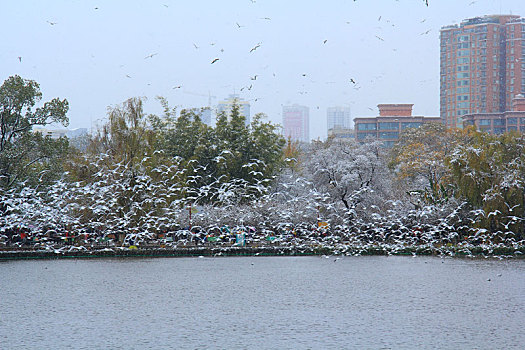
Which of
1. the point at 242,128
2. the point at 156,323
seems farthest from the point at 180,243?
the point at 156,323

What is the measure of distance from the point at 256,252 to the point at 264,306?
1411 centimetres

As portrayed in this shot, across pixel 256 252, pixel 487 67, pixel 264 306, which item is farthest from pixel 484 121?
pixel 264 306

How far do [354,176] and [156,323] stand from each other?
2470cm

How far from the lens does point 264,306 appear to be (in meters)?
14.8

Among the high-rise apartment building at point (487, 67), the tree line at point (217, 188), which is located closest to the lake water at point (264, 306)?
the tree line at point (217, 188)

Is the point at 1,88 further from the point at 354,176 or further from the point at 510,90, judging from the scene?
the point at 510,90

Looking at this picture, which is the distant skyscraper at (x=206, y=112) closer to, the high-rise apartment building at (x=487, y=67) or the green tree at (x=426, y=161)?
the green tree at (x=426, y=161)

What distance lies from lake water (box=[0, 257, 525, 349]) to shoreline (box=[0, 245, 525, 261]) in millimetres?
3596

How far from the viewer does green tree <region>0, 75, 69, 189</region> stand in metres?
33.3

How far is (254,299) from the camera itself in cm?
1583

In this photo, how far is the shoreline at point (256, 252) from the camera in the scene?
90.5 feet

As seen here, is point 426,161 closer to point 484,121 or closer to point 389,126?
point 484,121

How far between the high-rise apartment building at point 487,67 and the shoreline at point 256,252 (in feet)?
326

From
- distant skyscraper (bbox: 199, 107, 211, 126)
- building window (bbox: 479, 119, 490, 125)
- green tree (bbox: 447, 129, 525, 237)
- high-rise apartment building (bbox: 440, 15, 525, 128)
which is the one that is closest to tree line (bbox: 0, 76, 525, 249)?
green tree (bbox: 447, 129, 525, 237)
